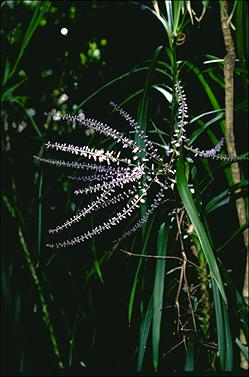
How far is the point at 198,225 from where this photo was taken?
0.76 m

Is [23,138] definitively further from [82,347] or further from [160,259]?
[160,259]

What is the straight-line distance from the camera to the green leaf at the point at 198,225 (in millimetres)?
749

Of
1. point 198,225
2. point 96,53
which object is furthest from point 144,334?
point 96,53

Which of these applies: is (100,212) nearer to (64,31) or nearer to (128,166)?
(128,166)

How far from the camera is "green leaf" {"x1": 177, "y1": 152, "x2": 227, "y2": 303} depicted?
A: 75 cm

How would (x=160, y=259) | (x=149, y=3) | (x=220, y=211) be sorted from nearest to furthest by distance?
(x=160, y=259) < (x=220, y=211) < (x=149, y=3)

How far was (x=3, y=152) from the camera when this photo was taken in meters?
1.42

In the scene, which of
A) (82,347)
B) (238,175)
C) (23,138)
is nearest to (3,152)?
(23,138)

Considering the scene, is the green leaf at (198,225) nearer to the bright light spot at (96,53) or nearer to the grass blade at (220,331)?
the grass blade at (220,331)

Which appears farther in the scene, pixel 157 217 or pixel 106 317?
pixel 106 317

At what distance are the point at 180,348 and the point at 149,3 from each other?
2.94 feet

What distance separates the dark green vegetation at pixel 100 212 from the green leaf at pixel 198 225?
0.23m

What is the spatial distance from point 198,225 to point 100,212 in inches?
21.4

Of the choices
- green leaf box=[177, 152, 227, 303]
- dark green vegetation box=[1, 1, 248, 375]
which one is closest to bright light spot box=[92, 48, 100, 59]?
dark green vegetation box=[1, 1, 248, 375]
